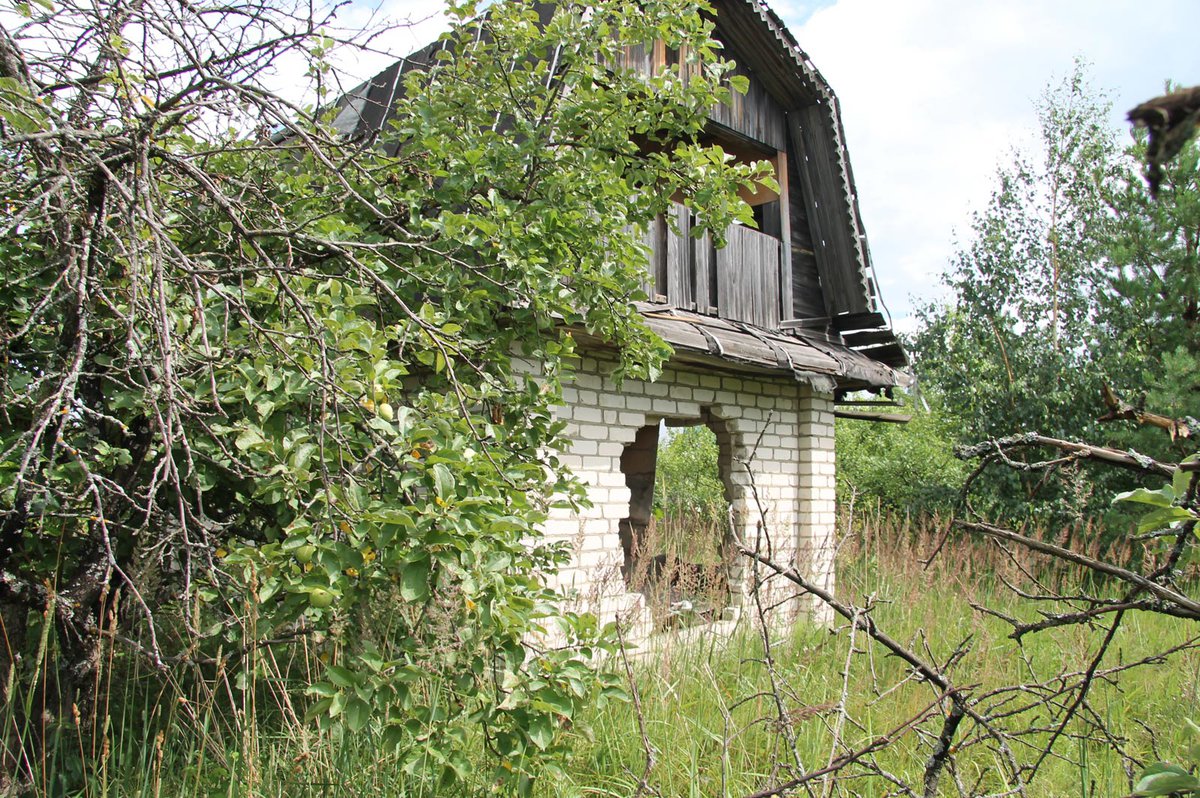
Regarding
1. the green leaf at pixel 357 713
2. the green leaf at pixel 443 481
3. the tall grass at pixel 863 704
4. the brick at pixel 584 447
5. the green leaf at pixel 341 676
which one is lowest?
the tall grass at pixel 863 704

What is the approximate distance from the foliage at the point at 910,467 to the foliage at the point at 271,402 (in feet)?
22.9

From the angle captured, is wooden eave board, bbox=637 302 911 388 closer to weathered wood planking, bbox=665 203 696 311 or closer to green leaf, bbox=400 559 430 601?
weathered wood planking, bbox=665 203 696 311

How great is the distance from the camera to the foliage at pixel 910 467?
1017 centimetres

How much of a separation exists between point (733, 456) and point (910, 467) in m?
6.07

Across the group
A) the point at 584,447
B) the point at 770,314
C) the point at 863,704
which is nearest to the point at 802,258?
the point at 770,314

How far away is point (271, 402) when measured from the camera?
2.32m

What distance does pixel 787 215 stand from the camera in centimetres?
711

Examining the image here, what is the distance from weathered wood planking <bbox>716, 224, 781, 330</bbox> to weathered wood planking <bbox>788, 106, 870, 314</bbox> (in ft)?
1.80

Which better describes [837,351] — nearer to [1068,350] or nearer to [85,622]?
[1068,350]

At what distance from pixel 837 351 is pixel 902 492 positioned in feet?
17.5

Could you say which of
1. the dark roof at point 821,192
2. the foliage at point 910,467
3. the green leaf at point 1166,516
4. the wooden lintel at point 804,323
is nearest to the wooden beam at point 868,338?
the dark roof at point 821,192

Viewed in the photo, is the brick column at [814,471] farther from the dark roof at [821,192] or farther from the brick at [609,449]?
the brick at [609,449]

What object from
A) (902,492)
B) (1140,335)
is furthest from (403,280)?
(902,492)

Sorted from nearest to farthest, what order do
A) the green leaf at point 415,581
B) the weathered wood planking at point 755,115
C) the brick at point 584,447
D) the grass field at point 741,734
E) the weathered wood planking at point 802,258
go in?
the green leaf at point 415,581
the grass field at point 741,734
the brick at point 584,447
the weathered wood planking at point 755,115
the weathered wood planking at point 802,258
